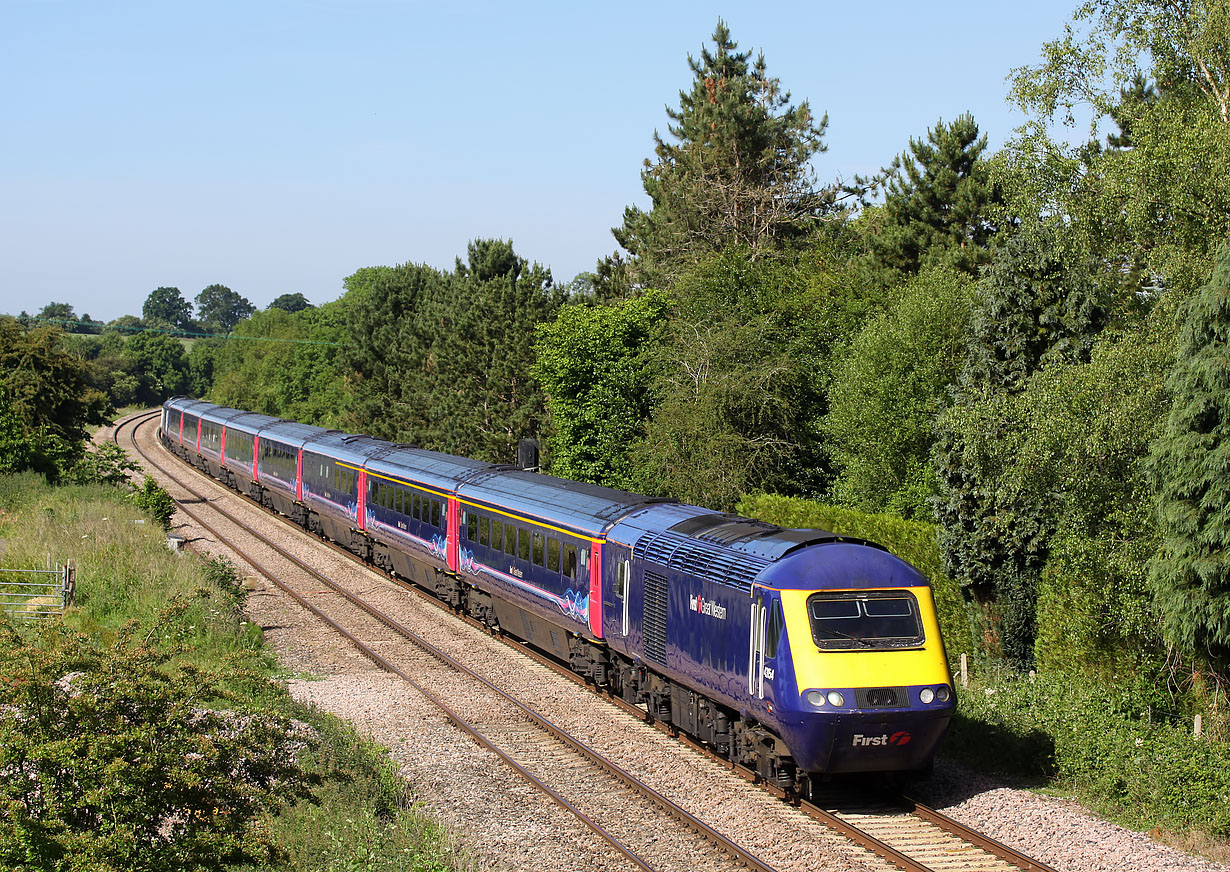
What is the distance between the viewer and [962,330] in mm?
27062

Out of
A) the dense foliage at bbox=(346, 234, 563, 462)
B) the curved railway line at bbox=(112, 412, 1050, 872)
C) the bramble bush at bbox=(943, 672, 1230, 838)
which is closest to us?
the curved railway line at bbox=(112, 412, 1050, 872)

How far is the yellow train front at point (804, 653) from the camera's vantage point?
11859 millimetres

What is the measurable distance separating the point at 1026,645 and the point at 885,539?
383cm

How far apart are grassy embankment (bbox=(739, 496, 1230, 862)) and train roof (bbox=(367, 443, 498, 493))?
12352mm

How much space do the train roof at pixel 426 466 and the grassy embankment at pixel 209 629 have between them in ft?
16.3

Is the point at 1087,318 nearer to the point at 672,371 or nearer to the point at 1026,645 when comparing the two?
the point at 1026,645

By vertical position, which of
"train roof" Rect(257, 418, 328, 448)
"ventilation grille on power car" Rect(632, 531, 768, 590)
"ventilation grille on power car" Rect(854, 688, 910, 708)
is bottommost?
"ventilation grille on power car" Rect(854, 688, 910, 708)

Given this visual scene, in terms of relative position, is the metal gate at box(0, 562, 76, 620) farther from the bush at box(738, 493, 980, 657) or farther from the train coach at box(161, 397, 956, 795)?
the bush at box(738, 493, 980, 657)

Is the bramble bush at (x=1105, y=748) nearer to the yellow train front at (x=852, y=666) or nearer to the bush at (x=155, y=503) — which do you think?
the yellow train front at (x=852, y=666)

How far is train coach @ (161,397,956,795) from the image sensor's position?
11961mm

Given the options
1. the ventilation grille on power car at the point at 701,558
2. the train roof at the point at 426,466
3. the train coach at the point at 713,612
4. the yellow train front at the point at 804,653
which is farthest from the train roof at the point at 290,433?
the yellow train front at the point at 804,653

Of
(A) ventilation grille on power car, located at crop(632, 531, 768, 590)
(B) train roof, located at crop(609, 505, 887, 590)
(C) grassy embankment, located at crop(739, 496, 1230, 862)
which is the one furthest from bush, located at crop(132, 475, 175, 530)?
(C) grassy embankment, located at crop(739, 496, 1230, 862)

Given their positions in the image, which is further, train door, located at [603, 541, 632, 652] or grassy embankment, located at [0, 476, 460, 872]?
train door, located at [603, 541, 632, 652]

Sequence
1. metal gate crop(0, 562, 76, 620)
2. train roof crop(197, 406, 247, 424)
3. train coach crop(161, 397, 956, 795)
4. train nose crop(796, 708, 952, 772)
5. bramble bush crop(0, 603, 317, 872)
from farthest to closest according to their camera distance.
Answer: train roof crop(197, 406, 247, 424) < metal gate crop(0, 562, 76, 620) < train coach crop(161, 397, 956, 795) < train nose crop(796, 708, 952, 772) < bramble bush crop(0, 603, 317, 872)
